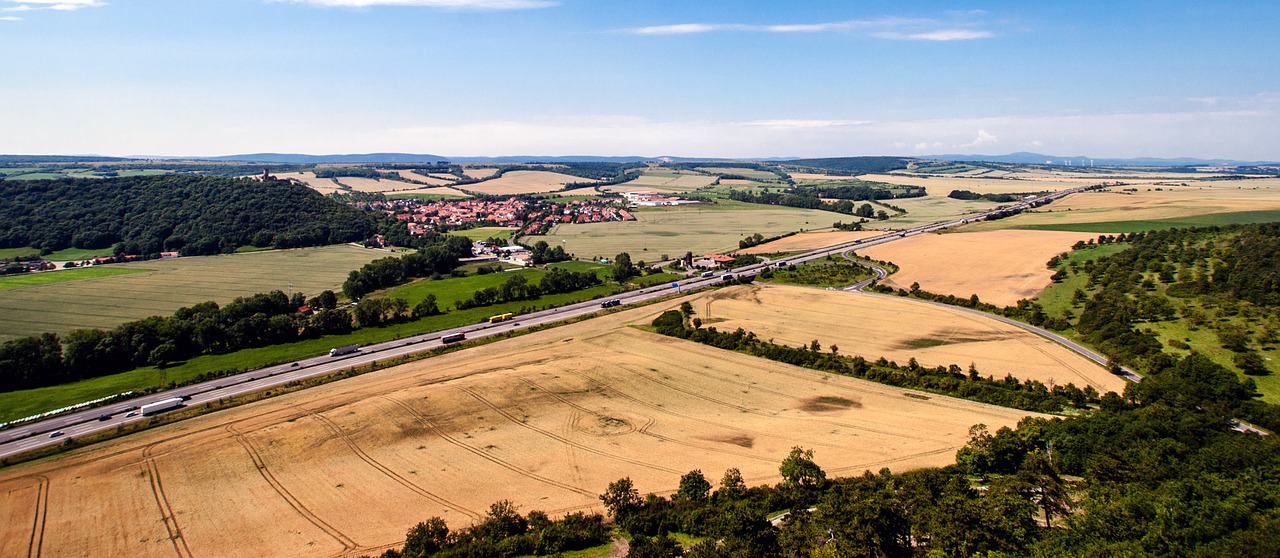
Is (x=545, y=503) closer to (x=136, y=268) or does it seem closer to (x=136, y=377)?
(x=136, y=377)

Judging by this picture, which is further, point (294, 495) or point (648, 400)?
point (648, 400)

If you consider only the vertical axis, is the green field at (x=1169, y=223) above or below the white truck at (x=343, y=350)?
above

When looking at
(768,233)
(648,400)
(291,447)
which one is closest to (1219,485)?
(648,400)

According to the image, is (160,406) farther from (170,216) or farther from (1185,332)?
(170,216)

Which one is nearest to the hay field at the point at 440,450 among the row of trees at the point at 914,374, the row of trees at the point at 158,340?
the row of trees at the point at 914,374

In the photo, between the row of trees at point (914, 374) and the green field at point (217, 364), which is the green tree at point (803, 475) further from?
the green field at point (217, 364)

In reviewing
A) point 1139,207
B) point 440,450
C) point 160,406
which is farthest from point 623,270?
point 1139,207

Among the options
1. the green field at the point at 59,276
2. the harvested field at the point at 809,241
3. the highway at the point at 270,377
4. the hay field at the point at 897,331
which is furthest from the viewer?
the harvested field at the point at 809,241
